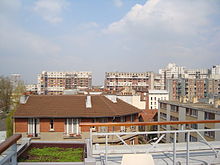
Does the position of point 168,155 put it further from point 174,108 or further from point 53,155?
point 174,108

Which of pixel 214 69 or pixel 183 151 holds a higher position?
pixel 214 69

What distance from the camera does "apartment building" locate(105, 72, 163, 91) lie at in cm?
10625

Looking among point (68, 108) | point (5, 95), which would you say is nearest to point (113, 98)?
point (68, 108)

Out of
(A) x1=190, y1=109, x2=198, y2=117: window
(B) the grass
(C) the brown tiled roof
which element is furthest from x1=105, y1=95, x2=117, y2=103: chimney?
(B) the grass

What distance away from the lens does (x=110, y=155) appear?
5121 millimetres

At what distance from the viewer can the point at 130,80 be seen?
110000 millimetres

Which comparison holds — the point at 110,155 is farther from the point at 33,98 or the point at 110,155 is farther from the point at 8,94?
the point at 8,94

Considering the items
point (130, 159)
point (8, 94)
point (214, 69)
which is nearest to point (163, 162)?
point (130, 159)

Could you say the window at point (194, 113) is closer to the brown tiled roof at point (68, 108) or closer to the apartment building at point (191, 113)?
the apartment building at point (191, 113)

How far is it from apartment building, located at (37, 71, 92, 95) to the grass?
365ft

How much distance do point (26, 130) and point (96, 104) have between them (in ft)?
18.7

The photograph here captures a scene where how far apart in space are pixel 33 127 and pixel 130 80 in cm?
9400

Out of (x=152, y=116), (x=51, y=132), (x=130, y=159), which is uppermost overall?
(x=130, y=159)

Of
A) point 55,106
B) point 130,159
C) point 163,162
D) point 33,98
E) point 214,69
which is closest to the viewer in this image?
point 130,159
